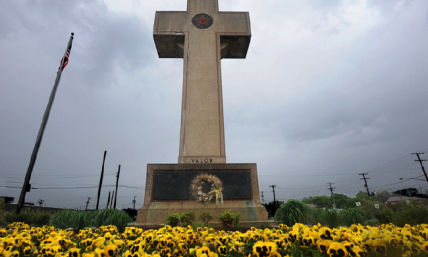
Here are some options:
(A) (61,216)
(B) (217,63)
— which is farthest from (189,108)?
(A) (61,216)

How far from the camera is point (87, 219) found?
25.0 feet

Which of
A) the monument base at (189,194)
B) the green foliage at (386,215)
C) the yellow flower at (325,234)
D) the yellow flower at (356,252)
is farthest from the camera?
the monument base at (189,194)

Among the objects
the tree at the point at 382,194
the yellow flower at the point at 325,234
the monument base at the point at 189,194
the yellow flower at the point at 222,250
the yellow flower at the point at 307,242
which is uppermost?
the tree at the point at 382,194

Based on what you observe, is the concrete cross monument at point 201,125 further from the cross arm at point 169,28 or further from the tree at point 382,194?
the tree at point 382,194

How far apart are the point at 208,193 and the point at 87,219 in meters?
4.53

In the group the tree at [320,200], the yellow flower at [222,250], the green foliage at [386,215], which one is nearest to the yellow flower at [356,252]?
the yellow flower at [222,250]

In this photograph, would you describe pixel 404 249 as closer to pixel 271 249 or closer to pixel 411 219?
pixel 271 249

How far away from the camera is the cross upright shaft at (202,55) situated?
470 inches

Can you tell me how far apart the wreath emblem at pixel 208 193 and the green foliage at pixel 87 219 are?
116 inches

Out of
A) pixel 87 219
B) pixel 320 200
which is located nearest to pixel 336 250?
pixel 87 219

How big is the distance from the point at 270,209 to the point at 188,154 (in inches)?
218

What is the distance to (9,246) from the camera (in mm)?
2824

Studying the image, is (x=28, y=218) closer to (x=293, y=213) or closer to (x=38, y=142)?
(x=38, y=142)

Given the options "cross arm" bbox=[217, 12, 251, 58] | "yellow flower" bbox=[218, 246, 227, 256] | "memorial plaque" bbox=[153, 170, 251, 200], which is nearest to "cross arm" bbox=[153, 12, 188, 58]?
"cross arm" bbox=[217, 12, 251, 58]
